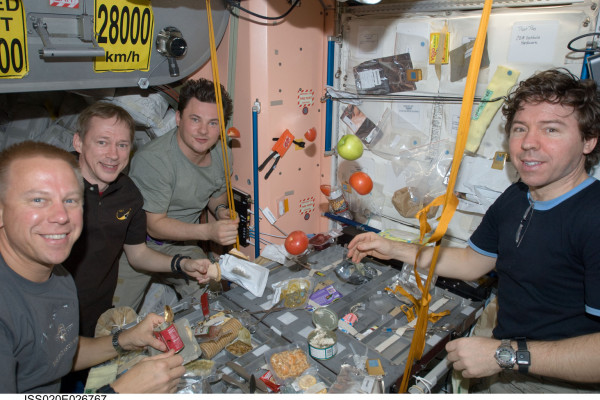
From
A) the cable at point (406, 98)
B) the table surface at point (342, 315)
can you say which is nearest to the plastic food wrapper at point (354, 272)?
the table surface at point (342, 315)

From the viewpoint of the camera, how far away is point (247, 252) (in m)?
3.06

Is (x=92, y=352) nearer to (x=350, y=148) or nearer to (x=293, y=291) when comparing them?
(x=293, y=291)

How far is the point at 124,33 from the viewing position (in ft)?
7.50

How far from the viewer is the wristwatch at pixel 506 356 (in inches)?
59.6

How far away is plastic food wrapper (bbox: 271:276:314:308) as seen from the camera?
2035 millimetres

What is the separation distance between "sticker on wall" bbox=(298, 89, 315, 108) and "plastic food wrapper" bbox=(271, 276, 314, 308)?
1.29 m

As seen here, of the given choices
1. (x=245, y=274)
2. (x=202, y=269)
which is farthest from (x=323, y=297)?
(x=202, y=269)

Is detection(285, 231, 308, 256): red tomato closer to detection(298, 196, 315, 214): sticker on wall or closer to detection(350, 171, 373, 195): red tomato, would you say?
detection(350, 171, 373, 195): red tomato

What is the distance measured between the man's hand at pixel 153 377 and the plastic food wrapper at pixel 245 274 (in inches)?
25.3

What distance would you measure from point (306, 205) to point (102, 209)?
4.78 ft

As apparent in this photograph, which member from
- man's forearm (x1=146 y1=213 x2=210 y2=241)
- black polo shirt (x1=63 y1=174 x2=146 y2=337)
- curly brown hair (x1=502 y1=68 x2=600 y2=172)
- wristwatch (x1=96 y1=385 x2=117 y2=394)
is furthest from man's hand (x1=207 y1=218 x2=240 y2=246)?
curly brown hair (x1=502 y1=68 x2=600 y2=172)

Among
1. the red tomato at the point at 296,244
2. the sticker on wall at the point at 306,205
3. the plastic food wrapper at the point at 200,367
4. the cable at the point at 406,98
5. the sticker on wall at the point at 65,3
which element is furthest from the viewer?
the sticker on wall at the point at 306,205

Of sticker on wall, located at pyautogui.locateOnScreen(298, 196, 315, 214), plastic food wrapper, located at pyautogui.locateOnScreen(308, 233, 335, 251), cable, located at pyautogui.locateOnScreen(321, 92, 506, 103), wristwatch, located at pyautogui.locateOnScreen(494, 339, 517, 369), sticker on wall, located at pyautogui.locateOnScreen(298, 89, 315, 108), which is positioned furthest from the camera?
sticker on wall, located at pyautogui.locateOnScreen(298, 196, 315, 214)

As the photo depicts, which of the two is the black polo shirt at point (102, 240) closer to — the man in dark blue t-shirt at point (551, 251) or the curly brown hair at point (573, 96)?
the man in dark blue t-shirt at point (551, 251)
